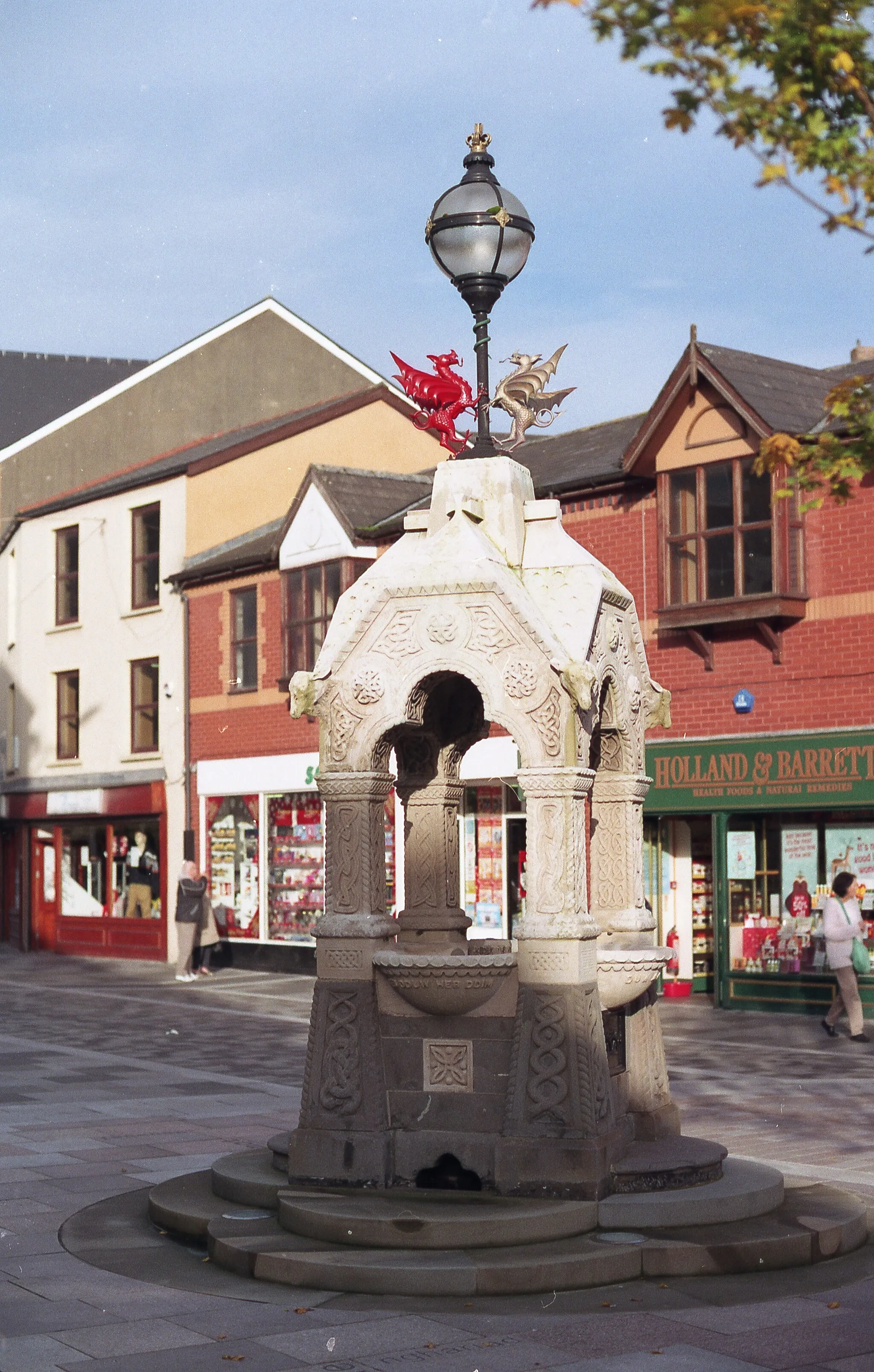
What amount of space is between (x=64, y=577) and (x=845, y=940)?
808 inches

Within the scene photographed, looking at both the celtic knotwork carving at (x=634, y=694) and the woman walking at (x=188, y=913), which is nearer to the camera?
the celtic knotwork carving at (x=634, y=694)

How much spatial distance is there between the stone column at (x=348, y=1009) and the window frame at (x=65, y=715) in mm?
24891

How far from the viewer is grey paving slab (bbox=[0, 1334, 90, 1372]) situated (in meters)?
6.13

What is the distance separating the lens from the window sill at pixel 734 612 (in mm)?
19516

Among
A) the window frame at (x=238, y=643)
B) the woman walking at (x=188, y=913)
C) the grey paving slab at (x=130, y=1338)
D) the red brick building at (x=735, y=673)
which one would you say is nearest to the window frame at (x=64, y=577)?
the window frame at (x=238, y=643)

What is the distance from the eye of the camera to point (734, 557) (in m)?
20.0

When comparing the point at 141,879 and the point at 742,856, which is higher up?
the point at 742,856

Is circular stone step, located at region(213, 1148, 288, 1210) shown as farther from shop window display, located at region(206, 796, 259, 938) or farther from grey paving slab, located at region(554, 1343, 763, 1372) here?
shop window display, located at region(206, 796, 259, 938)

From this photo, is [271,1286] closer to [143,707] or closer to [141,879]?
[141,879]

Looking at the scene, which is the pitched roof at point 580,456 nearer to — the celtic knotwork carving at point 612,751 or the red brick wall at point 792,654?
the red brick wall at point 792,654

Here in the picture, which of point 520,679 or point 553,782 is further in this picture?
point 520,679

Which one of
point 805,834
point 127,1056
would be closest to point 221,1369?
point 127,1056

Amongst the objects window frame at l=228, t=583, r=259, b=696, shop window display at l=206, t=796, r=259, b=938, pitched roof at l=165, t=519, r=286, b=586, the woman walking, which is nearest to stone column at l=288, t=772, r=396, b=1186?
the woman walking

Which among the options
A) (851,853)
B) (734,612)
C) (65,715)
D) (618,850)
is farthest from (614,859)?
(65,715)
